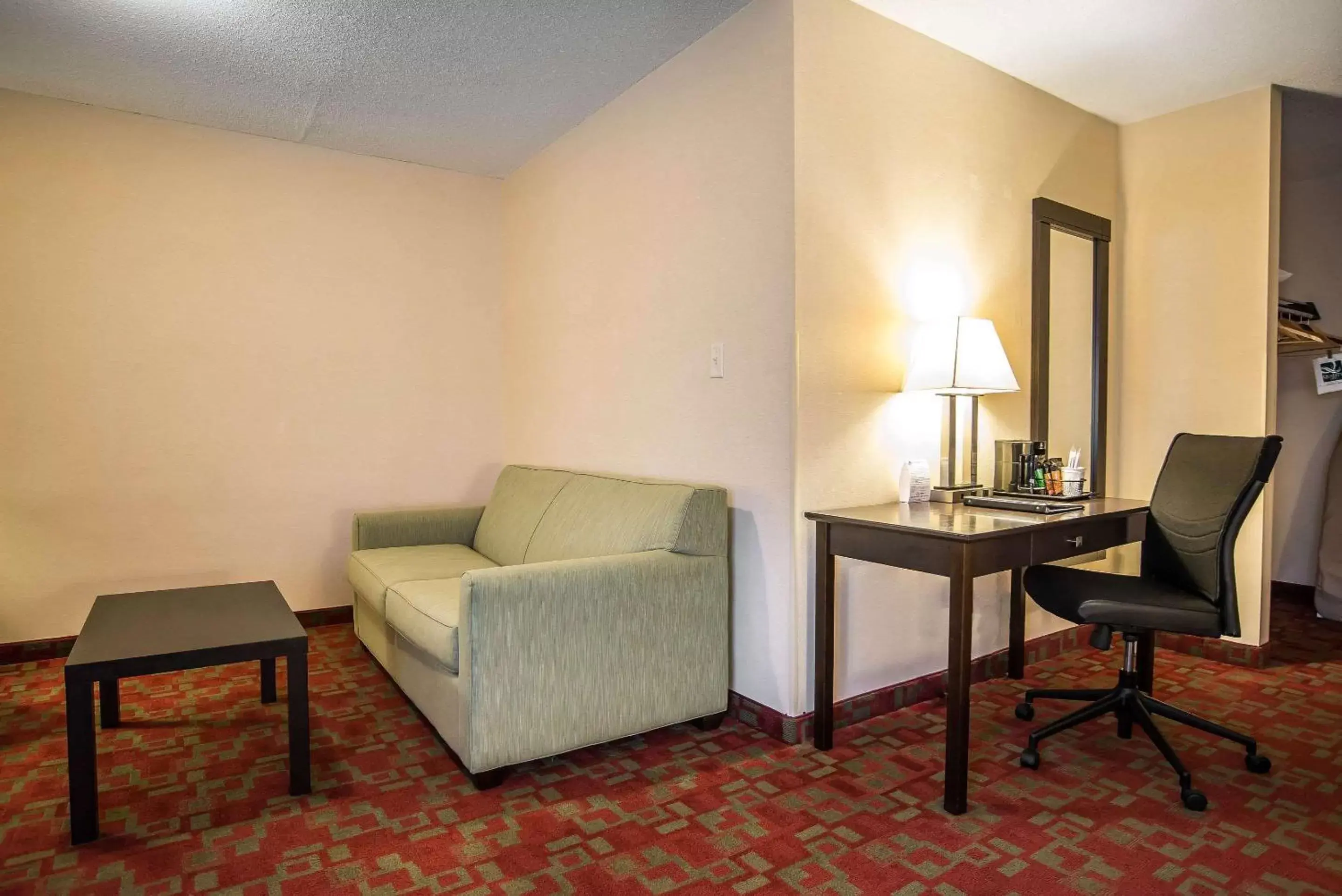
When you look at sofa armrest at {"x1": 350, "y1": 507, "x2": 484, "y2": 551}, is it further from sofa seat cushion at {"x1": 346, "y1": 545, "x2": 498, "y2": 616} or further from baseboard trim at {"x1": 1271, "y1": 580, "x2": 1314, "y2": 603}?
baseboard trim at {"x1": 1271, "y1": 580, "x2": 1314, "y2": 603}

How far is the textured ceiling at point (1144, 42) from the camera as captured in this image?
2.60m

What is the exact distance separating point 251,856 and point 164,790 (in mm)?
546

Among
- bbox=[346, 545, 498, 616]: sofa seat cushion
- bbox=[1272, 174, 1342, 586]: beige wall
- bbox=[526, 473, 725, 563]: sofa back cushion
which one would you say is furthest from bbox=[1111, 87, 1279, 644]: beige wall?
bbox=[346, 545, 498, 616]: sofa seat cushion

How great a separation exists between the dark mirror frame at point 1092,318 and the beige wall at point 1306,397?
1.54 meters

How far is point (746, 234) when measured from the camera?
8.67 ft

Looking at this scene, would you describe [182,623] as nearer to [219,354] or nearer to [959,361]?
[219,354]

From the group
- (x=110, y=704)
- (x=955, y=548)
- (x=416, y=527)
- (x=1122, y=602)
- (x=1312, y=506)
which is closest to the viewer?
(x=955, y=548)

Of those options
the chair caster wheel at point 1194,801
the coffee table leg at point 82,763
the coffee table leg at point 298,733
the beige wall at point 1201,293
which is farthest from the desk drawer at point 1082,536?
the coffee table leg at point 82,763

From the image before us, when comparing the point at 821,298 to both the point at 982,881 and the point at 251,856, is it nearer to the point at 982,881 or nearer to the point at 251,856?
the point at 982,881

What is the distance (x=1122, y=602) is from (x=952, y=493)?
63 centimetres

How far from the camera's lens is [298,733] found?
85.1 inches

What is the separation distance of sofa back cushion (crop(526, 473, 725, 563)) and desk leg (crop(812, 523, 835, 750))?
0.45 meters

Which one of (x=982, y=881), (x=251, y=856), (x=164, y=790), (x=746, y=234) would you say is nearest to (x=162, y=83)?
(x=746, y=234)

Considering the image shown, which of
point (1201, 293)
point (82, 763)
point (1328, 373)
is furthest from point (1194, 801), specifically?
point (1328, 373)
